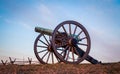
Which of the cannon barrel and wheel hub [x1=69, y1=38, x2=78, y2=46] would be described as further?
the cannon barrel

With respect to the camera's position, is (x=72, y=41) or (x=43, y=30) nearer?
(x=72, y=41)

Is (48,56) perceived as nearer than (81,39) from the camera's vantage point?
No

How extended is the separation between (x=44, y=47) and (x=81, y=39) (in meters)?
2.50

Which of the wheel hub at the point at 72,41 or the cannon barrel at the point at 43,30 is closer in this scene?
the wheel hub at the point at 72,41

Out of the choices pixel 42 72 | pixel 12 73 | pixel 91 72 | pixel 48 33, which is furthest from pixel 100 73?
pixel 48 33

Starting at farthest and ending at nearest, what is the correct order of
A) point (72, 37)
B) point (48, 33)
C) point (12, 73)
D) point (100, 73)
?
point (48, 33) → point (72, 37) → point (100, 73) → point (12, 73)

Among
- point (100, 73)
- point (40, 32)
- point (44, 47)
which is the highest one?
point (40, 32)

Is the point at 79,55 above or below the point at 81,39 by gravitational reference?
below

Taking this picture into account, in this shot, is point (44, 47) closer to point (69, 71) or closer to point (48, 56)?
point (48, 56)

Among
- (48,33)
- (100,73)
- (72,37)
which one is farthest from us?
(48,33)

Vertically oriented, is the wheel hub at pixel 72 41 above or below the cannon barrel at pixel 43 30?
below

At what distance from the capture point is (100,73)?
328 inches

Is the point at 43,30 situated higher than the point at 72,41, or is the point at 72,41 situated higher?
the point at 43,30

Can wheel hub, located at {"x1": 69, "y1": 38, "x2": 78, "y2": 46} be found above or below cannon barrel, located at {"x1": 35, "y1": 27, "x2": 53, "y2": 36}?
below
